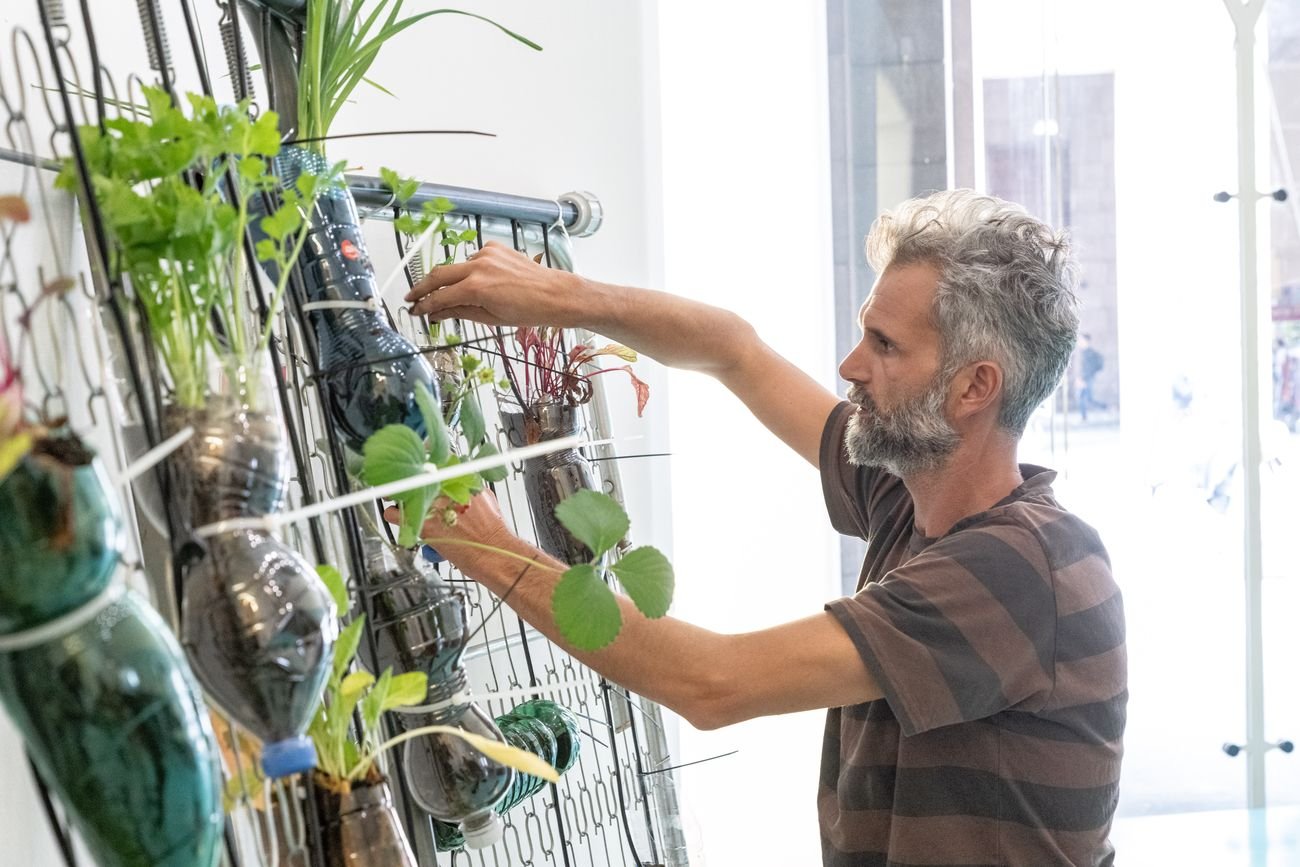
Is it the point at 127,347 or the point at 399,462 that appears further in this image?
the point at 399,462

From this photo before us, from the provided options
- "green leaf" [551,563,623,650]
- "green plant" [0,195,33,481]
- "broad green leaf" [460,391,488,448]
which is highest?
"green plant" [0,195,33,481]

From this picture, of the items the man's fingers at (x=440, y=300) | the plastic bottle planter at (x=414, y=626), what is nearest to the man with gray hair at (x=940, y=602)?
the man's fingers at (x=440, y=300)

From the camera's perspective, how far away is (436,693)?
886 millimetres

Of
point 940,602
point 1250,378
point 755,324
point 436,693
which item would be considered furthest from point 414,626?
point 1250,378

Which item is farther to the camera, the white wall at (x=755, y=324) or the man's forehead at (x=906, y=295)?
the white wall at (x=755, y=324)

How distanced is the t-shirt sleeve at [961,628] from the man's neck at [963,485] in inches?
6.3

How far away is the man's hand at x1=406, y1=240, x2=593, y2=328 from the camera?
1.15m

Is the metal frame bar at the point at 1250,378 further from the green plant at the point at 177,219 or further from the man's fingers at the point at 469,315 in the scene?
the green plant at the point at 177,219

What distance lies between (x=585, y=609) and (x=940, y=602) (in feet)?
2.40

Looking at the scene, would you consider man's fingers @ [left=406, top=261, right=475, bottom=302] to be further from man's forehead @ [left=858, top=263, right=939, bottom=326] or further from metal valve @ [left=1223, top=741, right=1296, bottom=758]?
metal valve @ [left=1223, top=741, right=1296, bottom=758]

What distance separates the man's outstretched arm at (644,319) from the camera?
1177mm

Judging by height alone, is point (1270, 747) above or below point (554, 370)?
below

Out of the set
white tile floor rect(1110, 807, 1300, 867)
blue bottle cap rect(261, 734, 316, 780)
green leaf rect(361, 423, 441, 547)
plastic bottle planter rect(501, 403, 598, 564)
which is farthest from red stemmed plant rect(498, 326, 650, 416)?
white tile floor rect(1110, 807, 1300, 867)

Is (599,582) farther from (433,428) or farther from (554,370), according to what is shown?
(554,370)
